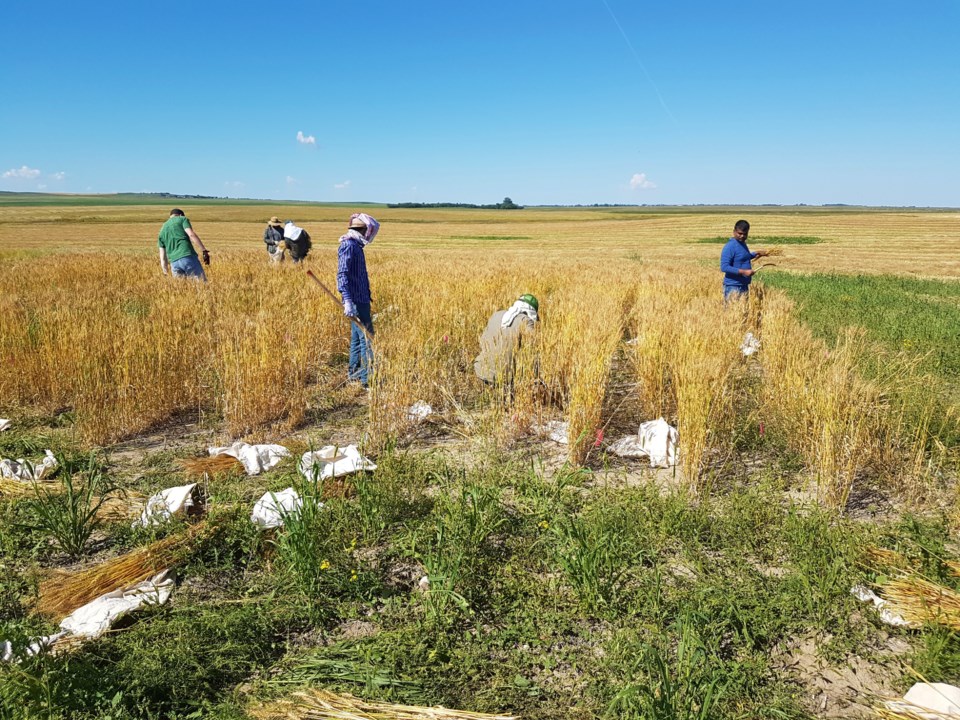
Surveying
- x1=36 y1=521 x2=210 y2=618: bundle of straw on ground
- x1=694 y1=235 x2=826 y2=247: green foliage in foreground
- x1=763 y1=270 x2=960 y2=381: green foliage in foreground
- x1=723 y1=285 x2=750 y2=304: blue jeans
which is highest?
x1=694 y1=235 x2=826 y2=247: green foliage in foreground

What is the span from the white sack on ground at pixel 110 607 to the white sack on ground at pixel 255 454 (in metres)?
1.23

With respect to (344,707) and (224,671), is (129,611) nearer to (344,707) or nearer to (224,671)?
(224,671)

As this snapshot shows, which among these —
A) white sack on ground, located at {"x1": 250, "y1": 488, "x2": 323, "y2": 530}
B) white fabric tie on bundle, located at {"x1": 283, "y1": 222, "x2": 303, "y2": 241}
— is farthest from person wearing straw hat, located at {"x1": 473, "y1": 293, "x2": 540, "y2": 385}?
white fabric tie on bundle, located at {"x1": 283, "y1": 222, "x2": 303, "y2": 241}

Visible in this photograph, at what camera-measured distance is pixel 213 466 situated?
3.58m

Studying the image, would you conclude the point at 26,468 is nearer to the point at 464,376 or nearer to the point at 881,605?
the point at 464,376

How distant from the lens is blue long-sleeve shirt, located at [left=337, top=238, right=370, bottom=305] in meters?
5.20

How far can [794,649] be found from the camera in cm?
216

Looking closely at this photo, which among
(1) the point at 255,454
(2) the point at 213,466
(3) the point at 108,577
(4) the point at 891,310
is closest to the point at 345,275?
(1) the point at 255,454

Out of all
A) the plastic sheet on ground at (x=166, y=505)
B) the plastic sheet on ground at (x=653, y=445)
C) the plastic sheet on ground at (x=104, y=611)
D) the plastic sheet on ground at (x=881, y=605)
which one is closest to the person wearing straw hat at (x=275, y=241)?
the plastic sheet on ground at (x=166, y=505)

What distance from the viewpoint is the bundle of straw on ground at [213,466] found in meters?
3.54

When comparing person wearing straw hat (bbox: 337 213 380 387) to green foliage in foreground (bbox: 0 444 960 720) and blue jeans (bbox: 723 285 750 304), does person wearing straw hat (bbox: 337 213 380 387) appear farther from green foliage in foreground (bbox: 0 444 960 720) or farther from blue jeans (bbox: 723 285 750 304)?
blue jeans (bbox: 723 285 750 304)

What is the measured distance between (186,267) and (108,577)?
21.8 ft

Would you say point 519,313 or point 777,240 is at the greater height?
point 777,240

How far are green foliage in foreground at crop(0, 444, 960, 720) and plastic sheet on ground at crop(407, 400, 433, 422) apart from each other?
3.81 feet
